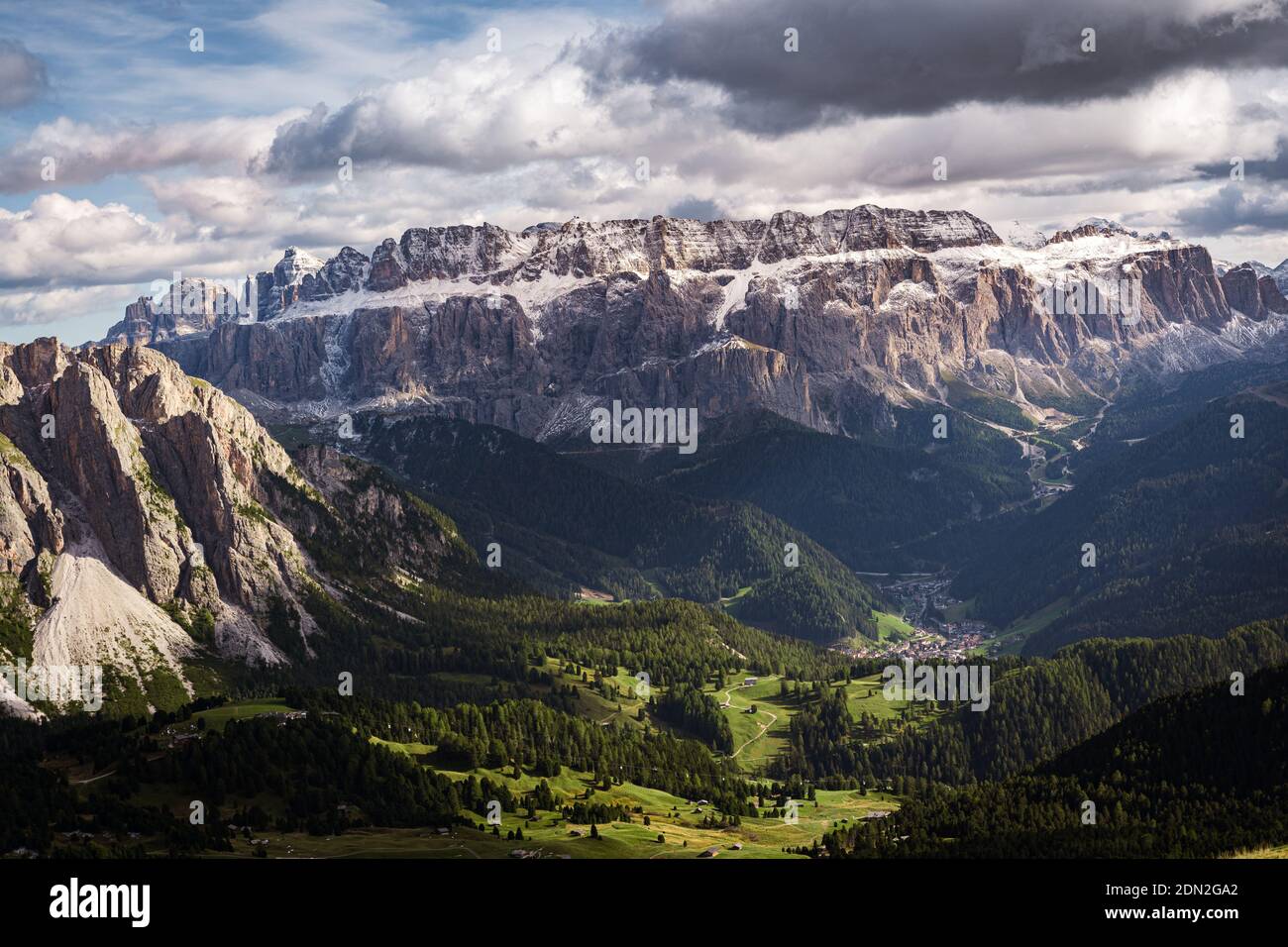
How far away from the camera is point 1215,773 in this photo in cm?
19588

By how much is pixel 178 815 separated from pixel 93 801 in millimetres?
11741
